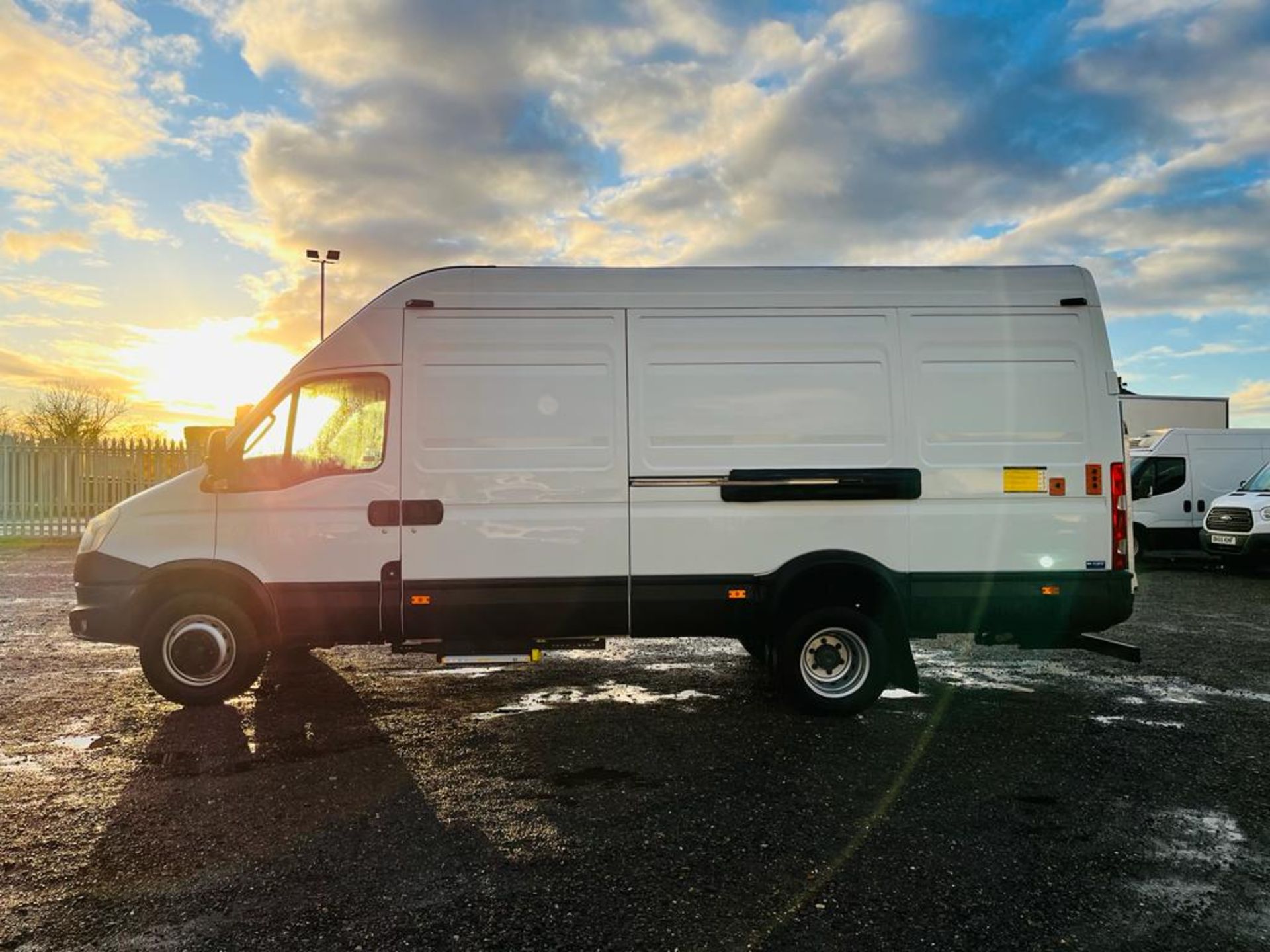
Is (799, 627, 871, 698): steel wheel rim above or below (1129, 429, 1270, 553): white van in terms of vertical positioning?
below

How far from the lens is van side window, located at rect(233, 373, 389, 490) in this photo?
529cm

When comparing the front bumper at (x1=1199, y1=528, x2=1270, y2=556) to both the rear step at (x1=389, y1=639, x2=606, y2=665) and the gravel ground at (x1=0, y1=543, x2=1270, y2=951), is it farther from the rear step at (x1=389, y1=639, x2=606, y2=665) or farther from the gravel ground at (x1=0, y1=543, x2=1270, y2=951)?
the rear step at (x1=389, y1=639, x2=606, y2=665)

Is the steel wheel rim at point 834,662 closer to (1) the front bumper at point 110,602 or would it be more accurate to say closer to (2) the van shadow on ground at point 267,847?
(2) the van shadow on ground at point 267,847

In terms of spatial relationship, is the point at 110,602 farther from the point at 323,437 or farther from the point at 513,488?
the point at 513,488

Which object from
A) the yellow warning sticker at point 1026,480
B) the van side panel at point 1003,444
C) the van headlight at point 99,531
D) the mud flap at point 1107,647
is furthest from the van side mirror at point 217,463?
the mud flap at point 1107,647

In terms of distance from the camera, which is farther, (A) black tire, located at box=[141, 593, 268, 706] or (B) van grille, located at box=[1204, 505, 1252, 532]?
(B) van grille, located at box=[1204, 505, 1252, 532]

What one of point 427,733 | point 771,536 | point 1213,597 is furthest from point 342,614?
point 1213,597

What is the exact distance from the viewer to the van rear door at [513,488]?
523cm

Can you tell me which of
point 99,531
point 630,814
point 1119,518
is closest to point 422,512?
point 99,531

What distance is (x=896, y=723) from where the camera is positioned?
17.3 feet

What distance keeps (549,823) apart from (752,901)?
41.8 inches

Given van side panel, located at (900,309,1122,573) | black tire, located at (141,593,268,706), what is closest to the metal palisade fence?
black tire, located at (141,593,268,706)

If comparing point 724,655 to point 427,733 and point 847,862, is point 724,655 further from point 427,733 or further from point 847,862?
point 847,862

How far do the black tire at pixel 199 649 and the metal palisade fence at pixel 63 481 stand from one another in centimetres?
1531
